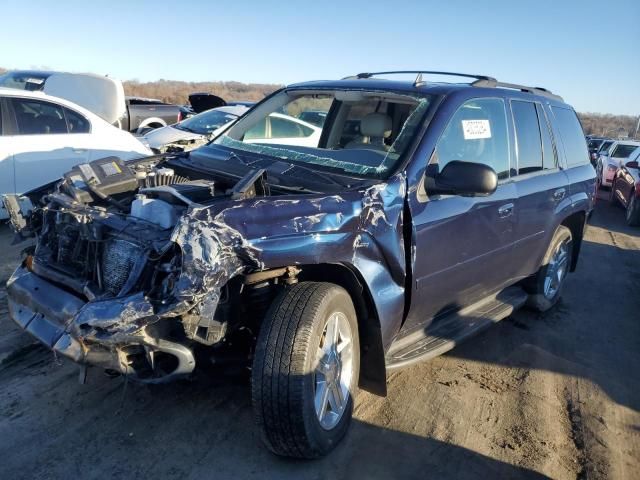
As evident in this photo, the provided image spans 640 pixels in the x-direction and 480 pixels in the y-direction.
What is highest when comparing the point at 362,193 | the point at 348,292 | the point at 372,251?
the point at 362,193

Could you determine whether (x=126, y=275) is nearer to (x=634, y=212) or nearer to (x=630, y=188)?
(x=634, y=212)

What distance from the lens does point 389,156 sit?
3.43 m

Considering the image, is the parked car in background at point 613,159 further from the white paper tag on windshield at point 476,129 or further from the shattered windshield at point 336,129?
the shattered windshield at point 336,129

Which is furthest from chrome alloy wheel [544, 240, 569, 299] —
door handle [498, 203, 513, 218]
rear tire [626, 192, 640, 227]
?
rear tire [626, 192, 640, 227]

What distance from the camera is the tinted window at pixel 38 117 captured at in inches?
264

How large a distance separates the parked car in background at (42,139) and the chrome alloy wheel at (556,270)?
563 cm

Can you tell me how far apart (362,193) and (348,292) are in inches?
22.4

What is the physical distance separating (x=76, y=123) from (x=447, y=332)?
5.78 metres

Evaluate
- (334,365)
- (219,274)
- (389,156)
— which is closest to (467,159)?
(389,156)

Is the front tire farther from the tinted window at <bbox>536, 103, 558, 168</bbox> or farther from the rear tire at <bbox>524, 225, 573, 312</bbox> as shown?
the rear tire at <bbox>524, 225, 573, 312</bbox>

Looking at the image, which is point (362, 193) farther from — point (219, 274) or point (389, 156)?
point (219, 274)

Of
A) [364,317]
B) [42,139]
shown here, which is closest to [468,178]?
[364,317]

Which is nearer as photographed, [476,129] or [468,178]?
[468,178]

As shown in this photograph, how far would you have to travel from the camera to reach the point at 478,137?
387 cm
